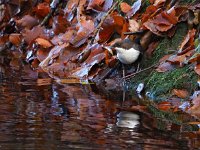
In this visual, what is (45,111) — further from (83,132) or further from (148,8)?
(148,8)

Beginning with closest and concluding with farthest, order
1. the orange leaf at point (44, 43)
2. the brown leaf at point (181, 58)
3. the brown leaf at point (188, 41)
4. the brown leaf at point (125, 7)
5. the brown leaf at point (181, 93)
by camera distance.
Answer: the brown leaf at point (181, 93) → the brown leaf at point (181, 58) → the brown leaf at point (188, 41) → the brown leaf at point (125, 7) → the orange leaf at point (44, 43)

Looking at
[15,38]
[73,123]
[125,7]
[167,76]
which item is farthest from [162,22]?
A: [15,38]

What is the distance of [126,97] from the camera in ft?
19.8

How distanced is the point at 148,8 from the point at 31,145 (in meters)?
3.65

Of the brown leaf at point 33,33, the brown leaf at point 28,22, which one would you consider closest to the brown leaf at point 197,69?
the brown leaf at point 33,33

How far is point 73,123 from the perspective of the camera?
463 centimetres

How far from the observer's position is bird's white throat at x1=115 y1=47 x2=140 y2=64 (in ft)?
21.5

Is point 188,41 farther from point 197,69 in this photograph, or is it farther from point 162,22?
point 197,69

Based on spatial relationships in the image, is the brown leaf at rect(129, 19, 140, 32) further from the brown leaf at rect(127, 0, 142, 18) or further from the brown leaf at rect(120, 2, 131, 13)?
the brown leaf at rect(120, 2, 131, 13)

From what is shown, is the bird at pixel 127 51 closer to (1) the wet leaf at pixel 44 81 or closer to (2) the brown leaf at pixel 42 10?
(1) the wet leaf at pixel 44 81

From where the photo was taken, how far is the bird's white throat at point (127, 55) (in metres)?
6.55

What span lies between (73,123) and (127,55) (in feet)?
6.76

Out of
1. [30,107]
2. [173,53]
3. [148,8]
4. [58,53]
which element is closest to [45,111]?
Answer: [30,107]

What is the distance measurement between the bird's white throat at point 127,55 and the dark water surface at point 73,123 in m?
0.42
